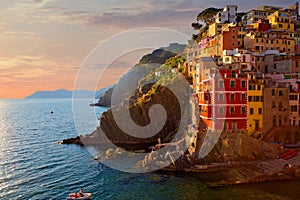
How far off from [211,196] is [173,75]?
2056 inches

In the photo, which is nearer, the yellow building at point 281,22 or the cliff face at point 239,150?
the cliff face at point 239,150

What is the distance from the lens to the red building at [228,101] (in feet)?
168

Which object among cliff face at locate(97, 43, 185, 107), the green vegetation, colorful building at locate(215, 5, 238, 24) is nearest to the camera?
colorful building at locate(215, 5, 238, 24)

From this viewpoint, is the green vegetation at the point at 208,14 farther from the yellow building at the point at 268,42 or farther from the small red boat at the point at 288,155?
the small red boat at the point at 288,155

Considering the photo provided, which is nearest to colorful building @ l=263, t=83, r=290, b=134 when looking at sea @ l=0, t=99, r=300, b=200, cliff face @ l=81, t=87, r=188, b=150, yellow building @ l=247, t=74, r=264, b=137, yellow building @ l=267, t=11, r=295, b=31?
yellow building @ l=247, t=74, r=264, b=137

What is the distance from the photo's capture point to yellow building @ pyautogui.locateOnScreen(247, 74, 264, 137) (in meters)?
52.5

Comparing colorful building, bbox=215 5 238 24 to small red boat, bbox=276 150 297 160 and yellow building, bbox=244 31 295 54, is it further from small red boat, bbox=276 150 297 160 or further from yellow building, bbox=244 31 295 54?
small red boat, bbox=276 150 297 160

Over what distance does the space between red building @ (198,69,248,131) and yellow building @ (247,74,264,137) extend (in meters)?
1.26

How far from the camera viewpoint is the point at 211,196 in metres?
38.6

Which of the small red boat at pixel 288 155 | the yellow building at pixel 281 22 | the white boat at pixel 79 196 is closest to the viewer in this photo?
the white boat at pixel 79 196

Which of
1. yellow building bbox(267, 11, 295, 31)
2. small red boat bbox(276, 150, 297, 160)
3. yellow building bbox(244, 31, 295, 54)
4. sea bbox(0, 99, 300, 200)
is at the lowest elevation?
sea bbox(0, 99, 300, 200)

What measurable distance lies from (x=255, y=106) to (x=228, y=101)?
18.8 feet

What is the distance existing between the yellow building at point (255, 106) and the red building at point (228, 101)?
49.5 inches

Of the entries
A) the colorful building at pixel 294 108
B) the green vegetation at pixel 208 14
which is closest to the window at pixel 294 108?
the colorful building at pixel 294 108
